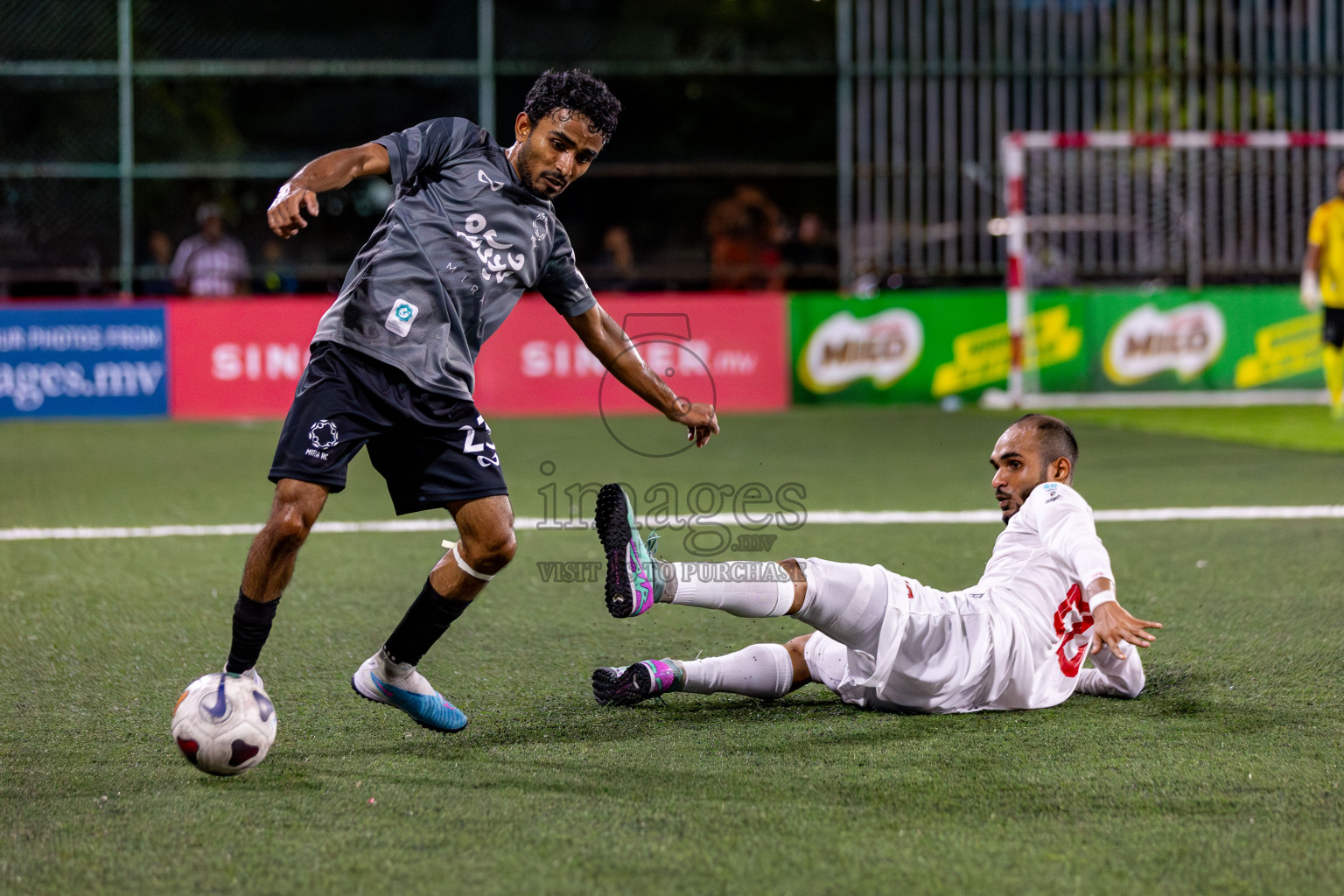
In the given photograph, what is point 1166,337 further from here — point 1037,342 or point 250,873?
point 250,873

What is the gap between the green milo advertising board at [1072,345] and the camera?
→ 1578 cm

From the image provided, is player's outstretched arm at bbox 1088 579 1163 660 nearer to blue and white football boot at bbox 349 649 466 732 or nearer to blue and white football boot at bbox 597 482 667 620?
blue and white football boot at bbox 597 482 667 620

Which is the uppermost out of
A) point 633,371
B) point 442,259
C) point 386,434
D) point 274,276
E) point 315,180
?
point 274,276

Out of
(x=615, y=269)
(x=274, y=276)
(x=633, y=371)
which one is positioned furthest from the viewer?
(x=615, y=269)

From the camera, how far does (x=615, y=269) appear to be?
653 inches

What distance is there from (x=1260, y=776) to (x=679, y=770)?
1351mm

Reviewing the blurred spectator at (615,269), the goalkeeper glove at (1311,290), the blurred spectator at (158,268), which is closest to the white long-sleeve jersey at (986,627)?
the goalkeeper glove at (1311,290)

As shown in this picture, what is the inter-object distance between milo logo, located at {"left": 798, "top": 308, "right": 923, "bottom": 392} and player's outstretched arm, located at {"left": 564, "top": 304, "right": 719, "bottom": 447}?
11.5 metres

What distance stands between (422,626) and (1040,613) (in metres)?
1.70

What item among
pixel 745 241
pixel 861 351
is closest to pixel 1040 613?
pixel 861 351

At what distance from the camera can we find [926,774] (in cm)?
Result: 341

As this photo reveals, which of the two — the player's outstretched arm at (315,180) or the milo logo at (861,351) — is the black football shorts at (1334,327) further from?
the player's outstretched arm at (315,180)

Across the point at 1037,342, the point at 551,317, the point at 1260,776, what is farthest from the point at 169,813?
the point at 1037,342

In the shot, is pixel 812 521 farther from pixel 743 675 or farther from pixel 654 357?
pixel 654 357
